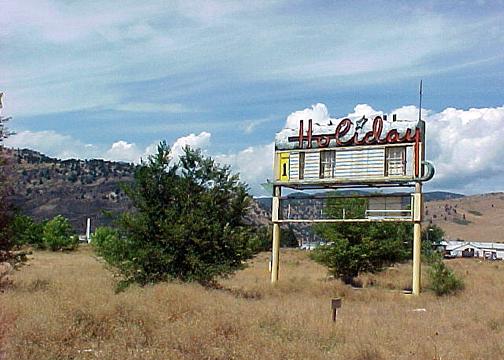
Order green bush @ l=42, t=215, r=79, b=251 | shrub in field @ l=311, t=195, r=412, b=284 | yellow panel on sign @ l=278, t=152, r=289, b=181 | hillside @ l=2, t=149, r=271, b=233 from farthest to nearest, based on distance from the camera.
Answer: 1. hillside @ l=2, t=149, r=271, b=233
2. green bush @ l=42, t=215, r=79, b=251
3. shrub in field @ l=311, t=195, r=412, b=284
4. yellow panel on sign @ l=278, t=152, r=289, b=181

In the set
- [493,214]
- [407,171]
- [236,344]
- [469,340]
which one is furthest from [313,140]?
[493,214]

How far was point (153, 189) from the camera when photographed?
81.8 feet

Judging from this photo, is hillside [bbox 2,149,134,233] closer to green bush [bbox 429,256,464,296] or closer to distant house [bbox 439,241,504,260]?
distant house [bbox 439,241,504,260]

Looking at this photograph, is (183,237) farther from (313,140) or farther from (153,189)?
(313,140)

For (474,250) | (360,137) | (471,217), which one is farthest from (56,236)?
(471,217)

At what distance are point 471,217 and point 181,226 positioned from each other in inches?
5667

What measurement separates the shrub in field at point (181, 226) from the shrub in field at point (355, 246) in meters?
8.48

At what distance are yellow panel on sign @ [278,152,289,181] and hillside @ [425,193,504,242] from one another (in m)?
113

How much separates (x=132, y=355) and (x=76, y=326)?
2573 millimetres

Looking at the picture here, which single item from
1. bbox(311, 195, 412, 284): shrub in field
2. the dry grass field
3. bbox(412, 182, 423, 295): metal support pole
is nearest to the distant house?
bbox(311, 195, 412, 284): shrub in field

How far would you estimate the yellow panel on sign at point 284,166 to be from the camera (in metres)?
29.8

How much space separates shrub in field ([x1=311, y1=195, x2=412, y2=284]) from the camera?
32.3 metres

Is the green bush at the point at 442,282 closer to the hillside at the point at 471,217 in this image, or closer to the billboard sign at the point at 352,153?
the billboard sign at the point at 352,153

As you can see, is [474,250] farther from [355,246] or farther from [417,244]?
[417,244]
